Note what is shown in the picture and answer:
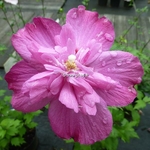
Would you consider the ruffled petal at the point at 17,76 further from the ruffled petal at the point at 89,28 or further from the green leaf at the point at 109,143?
the green leaf at the point at 109,143

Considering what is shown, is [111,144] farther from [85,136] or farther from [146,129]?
[146,129]

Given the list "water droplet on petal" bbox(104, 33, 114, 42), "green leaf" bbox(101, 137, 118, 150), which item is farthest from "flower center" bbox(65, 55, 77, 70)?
"green leaf" bbox(101, 137, 118, 150)

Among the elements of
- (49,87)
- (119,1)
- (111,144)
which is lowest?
(119,1)

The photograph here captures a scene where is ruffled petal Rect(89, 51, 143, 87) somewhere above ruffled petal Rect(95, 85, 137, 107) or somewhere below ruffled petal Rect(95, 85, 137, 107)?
above

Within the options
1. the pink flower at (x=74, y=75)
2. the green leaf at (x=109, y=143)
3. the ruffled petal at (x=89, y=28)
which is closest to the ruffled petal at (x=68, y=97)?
the pink flower at (x=74, y=75)

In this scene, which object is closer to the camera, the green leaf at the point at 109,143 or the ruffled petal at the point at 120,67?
the ruffled petal at the point at 120,67

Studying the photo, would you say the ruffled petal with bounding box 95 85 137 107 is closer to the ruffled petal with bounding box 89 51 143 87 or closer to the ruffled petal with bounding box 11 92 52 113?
the ruffled petal with bounding box 89 51 143 87

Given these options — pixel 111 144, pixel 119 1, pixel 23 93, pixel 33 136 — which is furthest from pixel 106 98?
pixel 119 1
